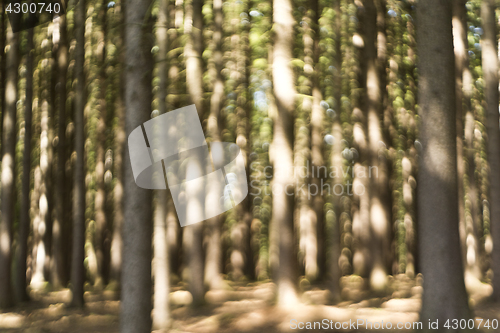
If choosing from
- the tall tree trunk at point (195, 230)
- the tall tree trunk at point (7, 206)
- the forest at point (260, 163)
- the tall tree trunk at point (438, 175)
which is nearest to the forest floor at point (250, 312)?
the forest at point (260, 163)

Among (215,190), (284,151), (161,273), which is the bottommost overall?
(161,273)

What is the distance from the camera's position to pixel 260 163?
53.1 ft

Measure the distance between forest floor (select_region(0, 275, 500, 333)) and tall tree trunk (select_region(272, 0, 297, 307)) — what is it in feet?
1.72

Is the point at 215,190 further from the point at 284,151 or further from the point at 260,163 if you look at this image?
the point at 260,163

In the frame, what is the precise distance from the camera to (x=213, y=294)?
11.2m

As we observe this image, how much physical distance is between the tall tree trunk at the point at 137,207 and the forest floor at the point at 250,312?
3.23 metres

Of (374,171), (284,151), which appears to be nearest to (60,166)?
(284,151)

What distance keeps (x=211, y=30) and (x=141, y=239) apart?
32.2ft

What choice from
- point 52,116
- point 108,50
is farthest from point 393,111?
point 52,116

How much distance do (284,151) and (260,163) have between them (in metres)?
7.76

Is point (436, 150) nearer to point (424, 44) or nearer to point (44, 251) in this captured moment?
point (424, 44)

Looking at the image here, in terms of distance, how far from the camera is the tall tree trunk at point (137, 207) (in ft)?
16.6

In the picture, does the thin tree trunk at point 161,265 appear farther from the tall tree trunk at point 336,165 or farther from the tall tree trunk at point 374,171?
the tall tree trunk at point 374,171

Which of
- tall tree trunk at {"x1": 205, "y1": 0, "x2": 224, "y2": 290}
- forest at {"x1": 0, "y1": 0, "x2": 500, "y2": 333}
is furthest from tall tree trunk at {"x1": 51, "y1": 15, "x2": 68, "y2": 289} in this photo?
tall tree trunk at {"x1": 205, "y1": 0, "x2": 224, "y2": 290}
